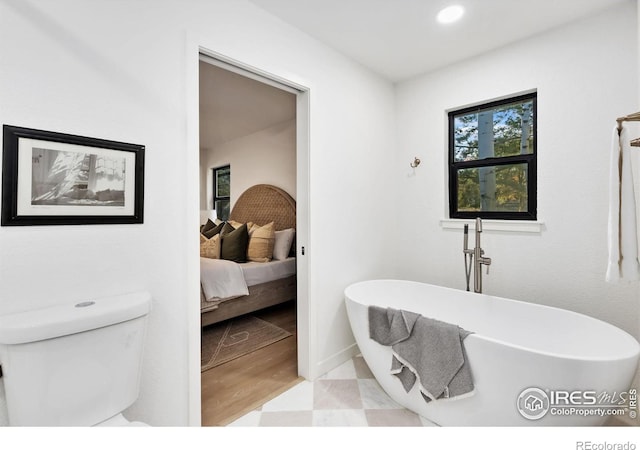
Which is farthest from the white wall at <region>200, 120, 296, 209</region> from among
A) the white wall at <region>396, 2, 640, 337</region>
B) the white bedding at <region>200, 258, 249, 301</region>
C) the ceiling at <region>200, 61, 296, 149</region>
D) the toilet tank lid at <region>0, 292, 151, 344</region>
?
the toilet tank lid at <region>0, 292, 151, 344</region>

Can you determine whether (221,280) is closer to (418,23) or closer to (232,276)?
(232,276)

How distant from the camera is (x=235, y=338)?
3.04 metres

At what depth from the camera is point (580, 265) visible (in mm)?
2080

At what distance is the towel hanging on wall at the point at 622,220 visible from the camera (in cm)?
150

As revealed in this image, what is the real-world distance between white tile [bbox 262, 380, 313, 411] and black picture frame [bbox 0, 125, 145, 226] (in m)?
1.42

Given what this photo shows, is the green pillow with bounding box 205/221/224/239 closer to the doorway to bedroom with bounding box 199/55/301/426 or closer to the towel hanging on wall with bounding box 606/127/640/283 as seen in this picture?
the doorway to bedroom with bounding box 199/55/301/426

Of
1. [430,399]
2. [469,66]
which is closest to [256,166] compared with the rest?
[469,66]

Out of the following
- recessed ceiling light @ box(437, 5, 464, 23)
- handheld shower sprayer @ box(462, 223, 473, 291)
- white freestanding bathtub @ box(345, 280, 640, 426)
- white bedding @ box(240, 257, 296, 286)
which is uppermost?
recessed ceiling light @ box(437, 5, 464, 23)

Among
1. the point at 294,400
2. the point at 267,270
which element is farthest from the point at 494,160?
the point at 267,270

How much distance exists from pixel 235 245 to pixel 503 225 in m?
2.87

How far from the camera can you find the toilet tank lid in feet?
3.36

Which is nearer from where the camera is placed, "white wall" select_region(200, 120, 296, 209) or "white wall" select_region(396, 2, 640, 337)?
"white wall" select_region(396, 2, 640, 337)
